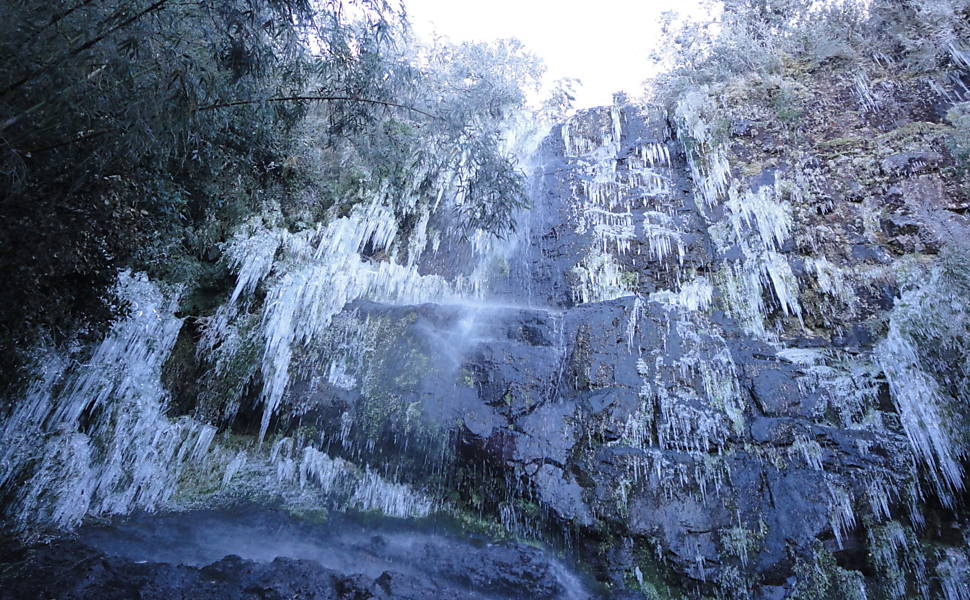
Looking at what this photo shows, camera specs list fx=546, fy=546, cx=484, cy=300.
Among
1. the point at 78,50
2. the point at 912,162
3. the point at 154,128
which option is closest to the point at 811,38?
the point at 912,162

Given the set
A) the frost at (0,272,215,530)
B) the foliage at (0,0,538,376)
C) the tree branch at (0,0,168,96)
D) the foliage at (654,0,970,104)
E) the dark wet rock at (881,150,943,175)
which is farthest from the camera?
the foliage at (654,0,970,104)

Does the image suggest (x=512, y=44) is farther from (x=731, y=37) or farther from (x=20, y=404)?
(x=20, y=404)

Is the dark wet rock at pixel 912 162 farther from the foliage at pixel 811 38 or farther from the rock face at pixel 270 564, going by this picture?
the rock face at pixel 270 564

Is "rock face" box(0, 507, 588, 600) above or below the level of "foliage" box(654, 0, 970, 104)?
below

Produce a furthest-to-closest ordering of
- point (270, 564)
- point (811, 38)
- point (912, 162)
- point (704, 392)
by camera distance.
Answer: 1. point (811, 38)
2. point (912, 162)
3. point (704, 392)
4. point (270, 564)

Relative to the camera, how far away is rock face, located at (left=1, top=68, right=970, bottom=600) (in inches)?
260

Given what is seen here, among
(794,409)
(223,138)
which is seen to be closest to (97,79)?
(223,138)

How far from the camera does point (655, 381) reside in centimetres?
801

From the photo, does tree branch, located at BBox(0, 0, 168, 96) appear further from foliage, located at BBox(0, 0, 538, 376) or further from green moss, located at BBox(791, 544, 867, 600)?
green moss, located at BBox(791, 544, 867, 600)

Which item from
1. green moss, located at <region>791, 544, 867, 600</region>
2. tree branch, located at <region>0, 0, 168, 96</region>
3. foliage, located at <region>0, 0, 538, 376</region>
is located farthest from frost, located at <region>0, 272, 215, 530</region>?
green moss, located at <region>791, 544, 867, 600</region>

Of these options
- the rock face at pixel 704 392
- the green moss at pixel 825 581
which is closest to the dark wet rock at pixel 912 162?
the rock face at pixel 704 392

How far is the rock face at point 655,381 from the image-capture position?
659cm

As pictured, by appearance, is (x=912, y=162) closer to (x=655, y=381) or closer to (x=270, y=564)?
(x=655, y=381)

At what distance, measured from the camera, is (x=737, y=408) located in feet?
25.0
